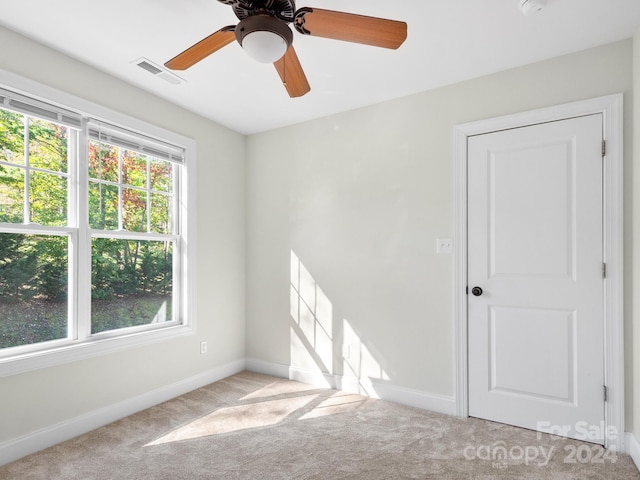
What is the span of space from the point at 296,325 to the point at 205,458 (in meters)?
1.54

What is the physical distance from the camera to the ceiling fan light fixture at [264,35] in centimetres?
154

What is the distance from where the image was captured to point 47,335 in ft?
8.08

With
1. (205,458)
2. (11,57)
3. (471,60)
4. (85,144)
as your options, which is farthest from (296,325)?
(11,57)

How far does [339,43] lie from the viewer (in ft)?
7.66

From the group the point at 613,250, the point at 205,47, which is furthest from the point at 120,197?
the point at 613,250

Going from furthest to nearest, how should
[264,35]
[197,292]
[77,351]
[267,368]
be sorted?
1. [267,368]
2. [197,292]
3. [77,351]
4. [264,35]

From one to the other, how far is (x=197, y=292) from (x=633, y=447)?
130 inches

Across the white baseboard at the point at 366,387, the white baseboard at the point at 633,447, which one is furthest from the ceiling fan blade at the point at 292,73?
the white baseboard at the point at 633,447

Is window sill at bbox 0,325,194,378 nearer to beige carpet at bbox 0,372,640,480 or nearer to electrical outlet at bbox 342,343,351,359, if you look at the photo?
beige carpet at bbox 0,372,640,480

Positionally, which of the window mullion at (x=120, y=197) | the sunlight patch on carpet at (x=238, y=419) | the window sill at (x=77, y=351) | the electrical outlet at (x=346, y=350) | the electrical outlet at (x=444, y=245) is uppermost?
the window mullion at (x=120, y=197)

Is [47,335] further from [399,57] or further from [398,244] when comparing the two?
[399,57]

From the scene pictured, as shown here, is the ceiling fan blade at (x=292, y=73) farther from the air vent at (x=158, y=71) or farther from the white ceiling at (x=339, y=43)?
the air vent at (x=158, y=71)

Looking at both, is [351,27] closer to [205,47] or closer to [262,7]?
[262,7]

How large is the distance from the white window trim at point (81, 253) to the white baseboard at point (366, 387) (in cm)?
91
